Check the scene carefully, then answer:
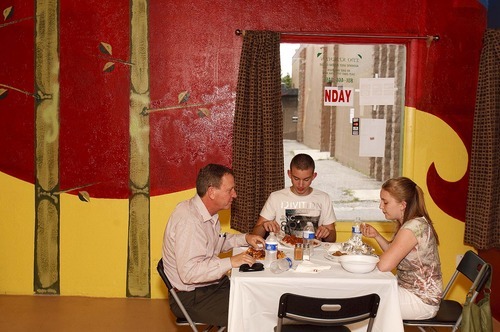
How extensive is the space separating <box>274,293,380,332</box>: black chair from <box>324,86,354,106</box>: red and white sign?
2584 mm

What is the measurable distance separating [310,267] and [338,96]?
7.40ft

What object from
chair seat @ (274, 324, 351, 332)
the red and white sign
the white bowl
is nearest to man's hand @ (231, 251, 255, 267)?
chair seat @ (274, 324, 351, 332)

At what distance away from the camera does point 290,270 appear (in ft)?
11.2

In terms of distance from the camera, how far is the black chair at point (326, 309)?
2.98 metres

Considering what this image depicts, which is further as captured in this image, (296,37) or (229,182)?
(296,37)

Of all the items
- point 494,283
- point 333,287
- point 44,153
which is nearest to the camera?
point 333,287

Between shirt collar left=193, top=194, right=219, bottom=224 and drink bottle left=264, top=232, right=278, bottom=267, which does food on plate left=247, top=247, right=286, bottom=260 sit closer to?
drink bottle left=264, top=232, right=278, bottom=267

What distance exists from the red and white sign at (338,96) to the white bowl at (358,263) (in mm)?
2107

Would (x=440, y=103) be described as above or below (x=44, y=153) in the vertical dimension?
above

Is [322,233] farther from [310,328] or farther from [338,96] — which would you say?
[338,96]

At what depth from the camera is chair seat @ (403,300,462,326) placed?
3645mm

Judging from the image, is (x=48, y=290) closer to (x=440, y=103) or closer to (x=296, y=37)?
(x=296, y=37)

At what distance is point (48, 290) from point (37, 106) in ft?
4.95

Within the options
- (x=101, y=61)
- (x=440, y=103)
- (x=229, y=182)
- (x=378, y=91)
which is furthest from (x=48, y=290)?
(x=440, y=103)
